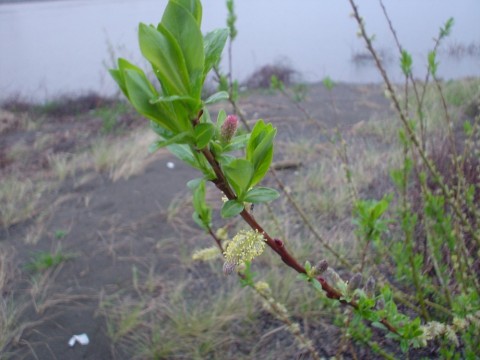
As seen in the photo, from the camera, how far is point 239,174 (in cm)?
47

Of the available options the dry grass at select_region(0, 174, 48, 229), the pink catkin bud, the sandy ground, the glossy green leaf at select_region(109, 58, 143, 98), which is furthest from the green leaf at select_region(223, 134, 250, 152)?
the dry grass at select_region(0, 174, 48, 229)

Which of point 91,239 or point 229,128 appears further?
point 91,239

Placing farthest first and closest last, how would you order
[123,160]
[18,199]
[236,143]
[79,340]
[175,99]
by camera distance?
[123,160]
[18,199]
[79,340]
[236,143]
[175,99]

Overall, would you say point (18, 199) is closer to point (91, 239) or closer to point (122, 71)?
point (91, 239)

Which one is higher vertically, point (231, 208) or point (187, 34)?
point (187, 34)

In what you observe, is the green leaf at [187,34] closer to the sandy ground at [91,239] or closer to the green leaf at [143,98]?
the green leaf at [143,98]

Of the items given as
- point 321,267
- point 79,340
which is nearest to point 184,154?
point 321,267

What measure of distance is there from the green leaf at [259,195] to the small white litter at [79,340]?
4.79ft

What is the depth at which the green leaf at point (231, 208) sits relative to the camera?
0.49 metres

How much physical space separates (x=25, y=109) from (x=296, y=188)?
5.03m

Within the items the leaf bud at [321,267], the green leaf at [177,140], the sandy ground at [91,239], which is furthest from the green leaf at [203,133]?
the sandy ground at [91,239]

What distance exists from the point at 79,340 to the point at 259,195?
149 cm

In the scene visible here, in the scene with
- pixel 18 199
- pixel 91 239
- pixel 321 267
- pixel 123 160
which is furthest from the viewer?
pixel 123 160

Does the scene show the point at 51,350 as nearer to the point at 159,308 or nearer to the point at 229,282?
the point at 159,308
